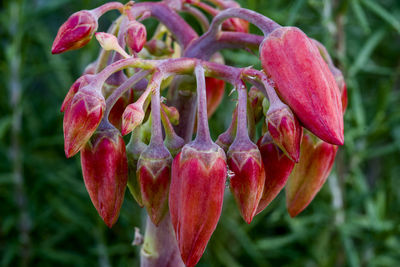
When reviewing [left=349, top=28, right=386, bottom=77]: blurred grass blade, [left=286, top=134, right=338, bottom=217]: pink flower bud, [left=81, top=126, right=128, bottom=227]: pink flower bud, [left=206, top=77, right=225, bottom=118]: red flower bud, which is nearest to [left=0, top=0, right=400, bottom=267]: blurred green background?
[left=349, top=28, right=386, bottom=77]: blurred grass blade

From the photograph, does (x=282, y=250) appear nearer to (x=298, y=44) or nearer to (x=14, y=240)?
(x=14, y=240)

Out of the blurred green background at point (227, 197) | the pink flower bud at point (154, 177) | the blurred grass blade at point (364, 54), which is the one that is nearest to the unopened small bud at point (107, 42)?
the pink flower bud at point (154, 177)

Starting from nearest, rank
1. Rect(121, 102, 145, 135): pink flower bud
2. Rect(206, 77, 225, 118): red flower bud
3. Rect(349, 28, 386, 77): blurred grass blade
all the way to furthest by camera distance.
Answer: Rect(121, 102, 145, 135): pink flower bud
Rect(206, 77, 225, 118): red flower bud
Rect(349, 28, 386, 77): blurred grass blade

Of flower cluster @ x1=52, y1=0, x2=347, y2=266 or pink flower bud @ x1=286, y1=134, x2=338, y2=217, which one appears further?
pink flower bud @ x1=286, y1=134, x2=338, y2=217

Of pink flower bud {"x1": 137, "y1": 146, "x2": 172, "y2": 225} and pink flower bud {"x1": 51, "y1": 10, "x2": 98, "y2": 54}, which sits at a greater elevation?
pink flower bud {"x1": 51, "y1": 10, "x2": 98, "y2": 54}

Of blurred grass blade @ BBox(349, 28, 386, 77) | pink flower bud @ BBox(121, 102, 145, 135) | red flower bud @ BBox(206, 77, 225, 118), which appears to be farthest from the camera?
blurred grass blade @ BBox(349, 28, 386, 77)

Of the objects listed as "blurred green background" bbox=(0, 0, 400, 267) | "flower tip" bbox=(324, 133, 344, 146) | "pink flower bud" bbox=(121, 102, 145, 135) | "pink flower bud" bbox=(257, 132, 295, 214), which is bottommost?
"blurred green background" bbox=(0, 0, 400, 267)

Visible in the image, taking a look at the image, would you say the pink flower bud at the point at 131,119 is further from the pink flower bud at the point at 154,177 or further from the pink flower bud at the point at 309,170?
the pink flower bud at the point at 309,170

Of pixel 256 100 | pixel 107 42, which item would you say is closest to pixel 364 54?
pixel 256 100

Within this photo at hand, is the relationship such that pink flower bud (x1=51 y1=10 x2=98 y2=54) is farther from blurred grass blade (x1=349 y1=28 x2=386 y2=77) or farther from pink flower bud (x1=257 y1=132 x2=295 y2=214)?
blurred grass blade (x1=349 y1=28 x2=386 y2=77)
